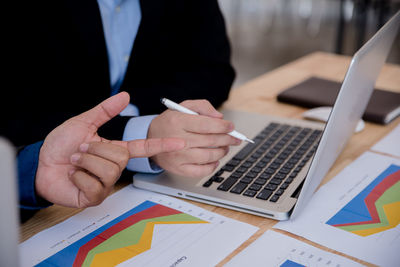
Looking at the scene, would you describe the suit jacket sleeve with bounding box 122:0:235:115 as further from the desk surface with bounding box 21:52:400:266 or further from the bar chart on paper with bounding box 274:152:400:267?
the bar chart on paper with bounding box 274:152:400:267

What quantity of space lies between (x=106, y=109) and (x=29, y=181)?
0.57 ft

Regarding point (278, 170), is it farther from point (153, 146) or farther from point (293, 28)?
point (293, 28)

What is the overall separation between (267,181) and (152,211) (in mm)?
211

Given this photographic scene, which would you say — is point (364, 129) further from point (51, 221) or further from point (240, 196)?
point (51, 221)

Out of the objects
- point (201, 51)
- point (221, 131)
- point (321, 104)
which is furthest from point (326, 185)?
point (201, 51)

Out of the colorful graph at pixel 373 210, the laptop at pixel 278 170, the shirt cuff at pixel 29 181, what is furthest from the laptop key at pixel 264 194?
the shirt cuff at pixel 29 181

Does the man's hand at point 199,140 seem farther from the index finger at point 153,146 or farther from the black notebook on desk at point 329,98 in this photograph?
the black notebook on desk at point 329,98

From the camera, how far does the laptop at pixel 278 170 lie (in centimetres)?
69

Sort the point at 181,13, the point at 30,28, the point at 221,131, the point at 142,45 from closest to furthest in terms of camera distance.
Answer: the point at 221,131, the point at 30,28, the point at 142,45, the point at 181,13

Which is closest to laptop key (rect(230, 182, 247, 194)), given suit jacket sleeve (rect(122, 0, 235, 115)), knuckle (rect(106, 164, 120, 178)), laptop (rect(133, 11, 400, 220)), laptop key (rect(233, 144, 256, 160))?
laptop (rect(133, 11, 400, 220))

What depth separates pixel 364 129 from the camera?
3.70 ft

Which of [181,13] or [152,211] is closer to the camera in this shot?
[152,211]

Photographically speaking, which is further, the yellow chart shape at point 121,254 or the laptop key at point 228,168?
the laptop key at point 228,168

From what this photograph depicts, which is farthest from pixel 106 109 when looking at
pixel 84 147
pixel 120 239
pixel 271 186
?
pixel 271 186
